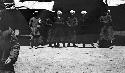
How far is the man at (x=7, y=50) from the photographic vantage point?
4867mm

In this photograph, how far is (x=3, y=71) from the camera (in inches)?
196

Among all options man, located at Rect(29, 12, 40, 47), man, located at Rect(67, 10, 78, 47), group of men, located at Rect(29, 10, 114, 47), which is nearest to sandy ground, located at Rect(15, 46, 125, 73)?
group of men, located at Rect(29, 10, 114, 47)

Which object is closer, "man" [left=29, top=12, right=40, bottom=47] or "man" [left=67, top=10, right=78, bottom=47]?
"man" [left=29, top=12, right=40, bottom=47]

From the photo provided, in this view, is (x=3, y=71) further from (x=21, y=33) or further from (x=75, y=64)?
(x=21, y=33)

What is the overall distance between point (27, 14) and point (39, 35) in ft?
17.4

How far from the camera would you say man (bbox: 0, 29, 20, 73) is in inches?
192

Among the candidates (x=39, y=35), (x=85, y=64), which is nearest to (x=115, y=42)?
(x=39, y=35)

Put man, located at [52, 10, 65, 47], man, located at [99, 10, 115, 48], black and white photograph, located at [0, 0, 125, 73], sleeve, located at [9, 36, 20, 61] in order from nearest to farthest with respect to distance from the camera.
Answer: sleeve, located at [9, 36, 20, 61], black and white photograph, located at [0, 0, 125, 73], man, located at [99, 10, 115, 48], man, located at [52, 10, 65, 47]

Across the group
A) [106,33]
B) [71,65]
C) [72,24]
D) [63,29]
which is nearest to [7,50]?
[71,65]

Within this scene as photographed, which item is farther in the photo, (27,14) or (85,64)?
(27,14)

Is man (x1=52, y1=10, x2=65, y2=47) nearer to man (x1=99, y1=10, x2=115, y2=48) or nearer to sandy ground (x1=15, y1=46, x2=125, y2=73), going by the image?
man (x1=99, y1=10, x2=115, y2=48)

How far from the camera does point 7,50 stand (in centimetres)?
495

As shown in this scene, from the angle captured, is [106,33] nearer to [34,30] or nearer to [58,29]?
[58,29]

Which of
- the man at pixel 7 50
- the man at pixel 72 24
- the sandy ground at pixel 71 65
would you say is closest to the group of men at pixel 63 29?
the man at pixel 72 24
